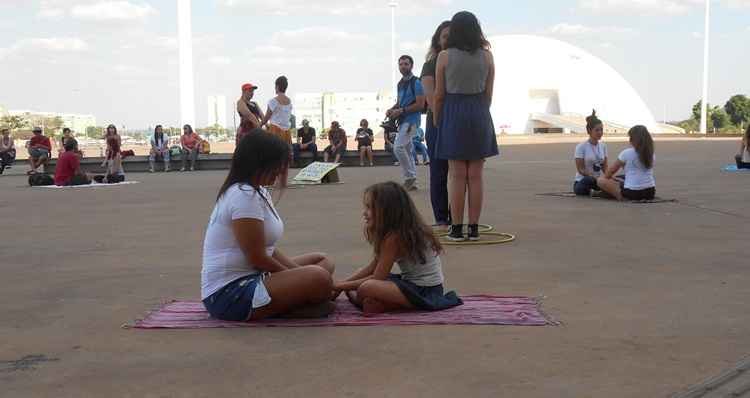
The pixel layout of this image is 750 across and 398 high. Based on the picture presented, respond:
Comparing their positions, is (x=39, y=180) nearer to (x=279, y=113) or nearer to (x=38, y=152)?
(x=38, y=152)

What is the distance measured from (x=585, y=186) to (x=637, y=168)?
899mm

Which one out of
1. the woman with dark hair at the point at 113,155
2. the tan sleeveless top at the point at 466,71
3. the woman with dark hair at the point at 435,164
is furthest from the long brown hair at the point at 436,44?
the woman with dark hair at the point at 113,155

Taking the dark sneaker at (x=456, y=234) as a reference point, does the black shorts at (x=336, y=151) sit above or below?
above

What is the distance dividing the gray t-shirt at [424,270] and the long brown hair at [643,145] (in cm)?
557

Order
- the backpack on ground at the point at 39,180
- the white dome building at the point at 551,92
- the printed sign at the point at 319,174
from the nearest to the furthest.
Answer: the printed sign at the point at 319,174
the backpack on ground at the point at 39,180
the white dome building at the point at 551,92

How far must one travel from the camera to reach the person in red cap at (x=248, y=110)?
471 inches

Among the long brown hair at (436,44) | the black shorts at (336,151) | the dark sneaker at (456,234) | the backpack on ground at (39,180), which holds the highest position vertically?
the long brown hair at (436,44)

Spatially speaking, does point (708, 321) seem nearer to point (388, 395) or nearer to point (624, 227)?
point (388, 395)

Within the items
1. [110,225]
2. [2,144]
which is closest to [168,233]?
[110,225]

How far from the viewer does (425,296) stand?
375cm

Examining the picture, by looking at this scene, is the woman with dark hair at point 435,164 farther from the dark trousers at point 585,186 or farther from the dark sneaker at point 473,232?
the dark trousers at point 585,186

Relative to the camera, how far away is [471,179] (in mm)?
6051

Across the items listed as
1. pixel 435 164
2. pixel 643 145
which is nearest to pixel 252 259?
pixel 435 164

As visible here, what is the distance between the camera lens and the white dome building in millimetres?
81188
